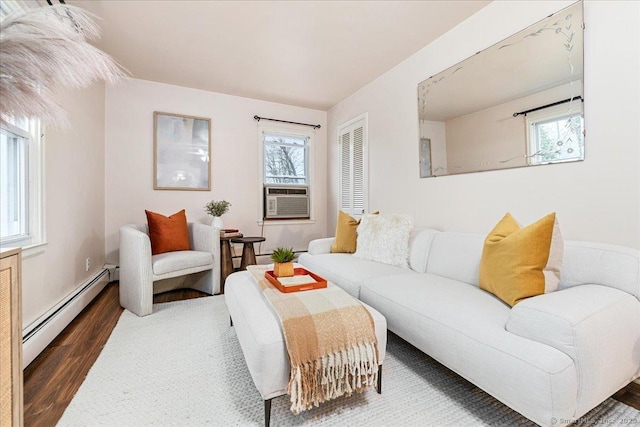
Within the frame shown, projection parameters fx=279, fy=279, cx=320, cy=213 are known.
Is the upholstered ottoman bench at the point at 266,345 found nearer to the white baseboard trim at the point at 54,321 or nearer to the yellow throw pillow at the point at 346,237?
the white baseboard trim at the point at 54,321

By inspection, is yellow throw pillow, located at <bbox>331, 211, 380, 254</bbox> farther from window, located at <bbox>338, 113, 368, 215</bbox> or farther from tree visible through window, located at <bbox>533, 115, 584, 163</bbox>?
tree visible through window, located at <bbox>533, 115, 584, 163</bbox>

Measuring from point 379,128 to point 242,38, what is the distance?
1760 mm

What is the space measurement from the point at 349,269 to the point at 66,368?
187cm

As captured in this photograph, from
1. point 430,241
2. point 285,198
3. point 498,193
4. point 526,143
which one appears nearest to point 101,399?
point 430,241

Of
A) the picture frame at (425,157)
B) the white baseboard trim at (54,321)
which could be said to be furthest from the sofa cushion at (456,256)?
the white baseboard trim at (54,321)

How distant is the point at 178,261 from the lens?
2.62 m

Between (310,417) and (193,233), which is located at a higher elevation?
(193,233)

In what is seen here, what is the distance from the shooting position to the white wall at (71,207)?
1.91m

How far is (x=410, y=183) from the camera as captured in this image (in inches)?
116

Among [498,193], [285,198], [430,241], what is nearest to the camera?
[498,193]

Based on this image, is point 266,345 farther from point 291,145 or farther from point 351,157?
point 291,145

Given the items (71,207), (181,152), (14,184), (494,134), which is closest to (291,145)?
(181,152)

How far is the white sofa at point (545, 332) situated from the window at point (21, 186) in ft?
7.56

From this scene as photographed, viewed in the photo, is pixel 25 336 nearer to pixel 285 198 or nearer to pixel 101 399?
pixel 101 399
